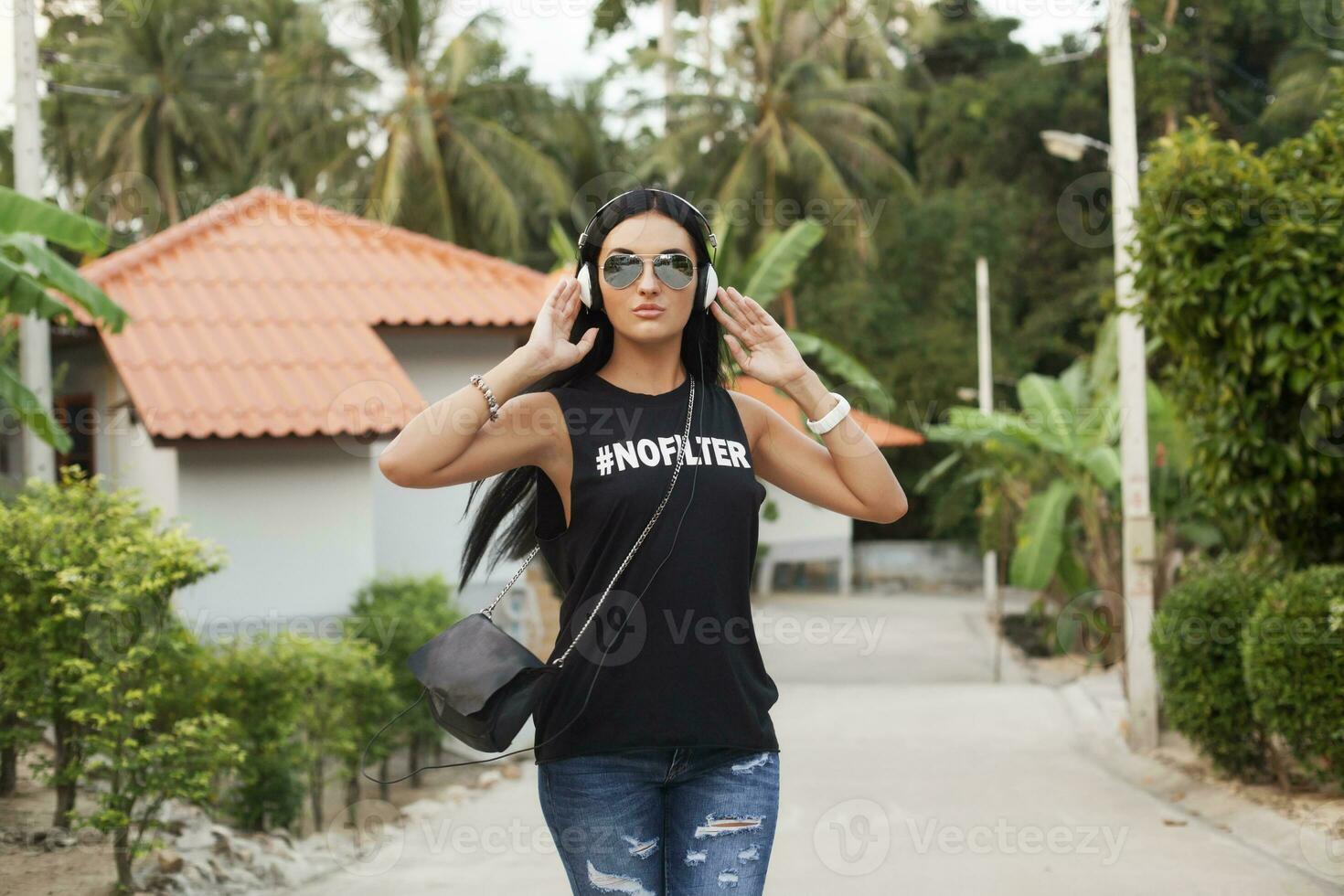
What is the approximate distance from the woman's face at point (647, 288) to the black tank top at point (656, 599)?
0.18m

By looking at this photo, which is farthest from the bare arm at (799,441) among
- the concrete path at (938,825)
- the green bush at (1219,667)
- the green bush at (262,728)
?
the green bush at (1219,667)

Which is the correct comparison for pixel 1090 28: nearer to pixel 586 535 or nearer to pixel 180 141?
pixel 586 535

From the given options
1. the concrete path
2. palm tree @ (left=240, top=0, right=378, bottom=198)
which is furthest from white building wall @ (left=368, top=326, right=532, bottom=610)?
palm tree @ (left=240, top=0, right=378, bottom=198)

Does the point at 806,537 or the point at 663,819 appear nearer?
the point at 663,819

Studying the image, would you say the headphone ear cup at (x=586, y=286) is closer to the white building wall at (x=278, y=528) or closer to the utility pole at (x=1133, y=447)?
the white building wall at (x=278, y=528)

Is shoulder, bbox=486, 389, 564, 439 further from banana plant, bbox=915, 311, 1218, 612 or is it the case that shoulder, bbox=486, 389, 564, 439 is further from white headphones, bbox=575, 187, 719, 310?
banana plant, bbox=915, 311, 1218, 612

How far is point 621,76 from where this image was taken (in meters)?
32.2

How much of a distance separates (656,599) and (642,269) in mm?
653

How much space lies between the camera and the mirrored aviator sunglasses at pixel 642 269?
2791 mm

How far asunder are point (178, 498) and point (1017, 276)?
86.7 ft

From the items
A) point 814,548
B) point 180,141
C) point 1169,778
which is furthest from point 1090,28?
point 180,141

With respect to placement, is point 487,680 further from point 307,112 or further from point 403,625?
point 307,112

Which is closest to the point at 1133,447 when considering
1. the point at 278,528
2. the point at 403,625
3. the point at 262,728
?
the point at 403,625

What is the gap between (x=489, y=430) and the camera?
9.00 feet
